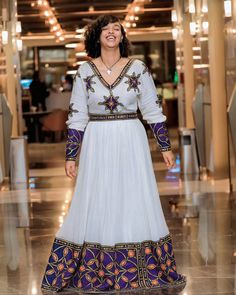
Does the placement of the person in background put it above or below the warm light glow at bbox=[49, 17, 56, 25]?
below

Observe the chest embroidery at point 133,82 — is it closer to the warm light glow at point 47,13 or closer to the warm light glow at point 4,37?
the warm light glow at point 4,37

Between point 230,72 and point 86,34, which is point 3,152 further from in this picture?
point 86,34

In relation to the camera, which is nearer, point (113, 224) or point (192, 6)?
point (113, 224)

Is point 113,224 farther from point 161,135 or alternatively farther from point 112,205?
point 161,135

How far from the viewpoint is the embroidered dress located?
5.61 m

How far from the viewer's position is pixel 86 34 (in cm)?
580

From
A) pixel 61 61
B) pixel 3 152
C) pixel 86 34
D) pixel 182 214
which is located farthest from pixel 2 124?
pixel 61 61

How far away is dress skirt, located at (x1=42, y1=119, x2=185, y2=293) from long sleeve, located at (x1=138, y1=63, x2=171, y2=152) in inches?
5.2

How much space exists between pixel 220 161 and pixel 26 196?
3.10 metres

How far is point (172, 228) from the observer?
8.19 m

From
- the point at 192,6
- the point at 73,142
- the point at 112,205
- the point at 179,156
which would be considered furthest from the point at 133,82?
the point at 179,156

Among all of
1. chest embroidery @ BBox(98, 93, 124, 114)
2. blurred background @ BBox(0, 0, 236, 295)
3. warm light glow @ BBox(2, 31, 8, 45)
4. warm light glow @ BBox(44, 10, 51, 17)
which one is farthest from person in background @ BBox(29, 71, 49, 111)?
chest embroidery @ BBox(98, 93, 124, 114)

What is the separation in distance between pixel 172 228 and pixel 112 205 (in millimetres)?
2626

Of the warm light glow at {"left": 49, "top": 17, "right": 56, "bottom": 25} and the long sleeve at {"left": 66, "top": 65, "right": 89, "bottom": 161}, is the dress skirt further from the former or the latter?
the warm light glow at {"left": 49, "top": 17, "right": 56, "bottom": 25}
